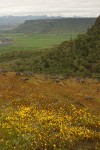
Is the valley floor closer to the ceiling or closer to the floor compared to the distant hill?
closer to the ceiling

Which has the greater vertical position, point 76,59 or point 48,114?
point 48,114

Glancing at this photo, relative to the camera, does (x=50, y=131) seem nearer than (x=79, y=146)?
No

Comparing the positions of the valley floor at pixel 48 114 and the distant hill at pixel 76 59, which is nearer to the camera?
the valley floor at pixel 48 114

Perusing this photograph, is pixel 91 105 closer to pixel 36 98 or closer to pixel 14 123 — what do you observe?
pixel 36 98

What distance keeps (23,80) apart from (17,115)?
14.0 m

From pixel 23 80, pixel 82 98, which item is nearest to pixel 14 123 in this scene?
pixel 82 98

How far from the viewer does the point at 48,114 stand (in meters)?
25.5

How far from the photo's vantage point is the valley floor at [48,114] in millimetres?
19859

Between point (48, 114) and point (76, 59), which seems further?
point (76, 59)

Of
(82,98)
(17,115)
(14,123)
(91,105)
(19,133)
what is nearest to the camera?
(19,133)

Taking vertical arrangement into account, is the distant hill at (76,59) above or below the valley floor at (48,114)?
below

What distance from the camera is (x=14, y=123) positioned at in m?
22.5

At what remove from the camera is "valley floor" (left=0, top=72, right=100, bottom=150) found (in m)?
19.9

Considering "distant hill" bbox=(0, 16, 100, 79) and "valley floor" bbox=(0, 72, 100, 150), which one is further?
"distant hill" bbox=(0, 16, 100, 79)
